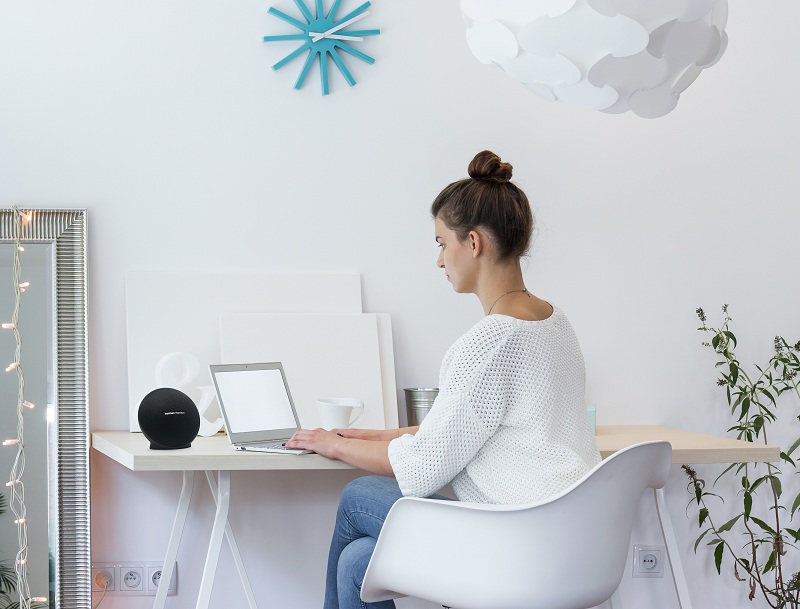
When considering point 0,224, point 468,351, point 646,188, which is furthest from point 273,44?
point 468,351

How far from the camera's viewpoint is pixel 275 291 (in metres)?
2.57

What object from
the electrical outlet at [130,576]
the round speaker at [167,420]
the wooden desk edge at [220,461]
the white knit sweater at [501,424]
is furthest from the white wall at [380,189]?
the white knit sweater at [501,424]

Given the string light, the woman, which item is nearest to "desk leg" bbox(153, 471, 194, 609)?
the string light

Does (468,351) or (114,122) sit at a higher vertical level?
(114,122)

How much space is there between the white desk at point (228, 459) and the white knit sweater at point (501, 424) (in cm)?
33

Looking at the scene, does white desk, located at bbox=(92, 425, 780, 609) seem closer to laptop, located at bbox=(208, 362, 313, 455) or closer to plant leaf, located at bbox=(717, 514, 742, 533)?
laptop, located at bbox=(208, 362, 313, 455)

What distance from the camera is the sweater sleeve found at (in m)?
1.61

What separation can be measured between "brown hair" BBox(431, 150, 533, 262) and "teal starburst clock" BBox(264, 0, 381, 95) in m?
0.95

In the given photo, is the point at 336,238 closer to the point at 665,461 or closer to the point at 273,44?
the point at 273,44

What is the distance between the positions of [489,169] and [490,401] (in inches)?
19.0

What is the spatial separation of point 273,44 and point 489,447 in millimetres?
1491

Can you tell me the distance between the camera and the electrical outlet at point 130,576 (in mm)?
2527

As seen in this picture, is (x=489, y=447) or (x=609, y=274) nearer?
(x=489, y=447)

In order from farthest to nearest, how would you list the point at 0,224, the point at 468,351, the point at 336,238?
the point at 336,238
the point at 0,224
the point at 468,351
